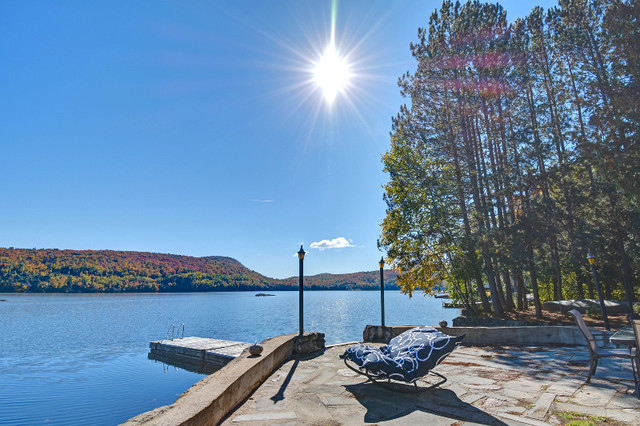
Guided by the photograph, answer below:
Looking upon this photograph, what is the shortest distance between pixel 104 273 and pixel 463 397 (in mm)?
118344

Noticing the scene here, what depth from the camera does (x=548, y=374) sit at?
534 centimetres

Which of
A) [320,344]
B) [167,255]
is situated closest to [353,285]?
[167,255]

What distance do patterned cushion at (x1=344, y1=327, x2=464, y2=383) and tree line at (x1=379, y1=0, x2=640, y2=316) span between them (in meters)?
11.1

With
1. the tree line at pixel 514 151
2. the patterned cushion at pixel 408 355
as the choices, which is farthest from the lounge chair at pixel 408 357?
the tree line at pixel 514 151

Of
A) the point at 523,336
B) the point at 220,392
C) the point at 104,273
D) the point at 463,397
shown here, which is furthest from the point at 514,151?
the point at 104,273

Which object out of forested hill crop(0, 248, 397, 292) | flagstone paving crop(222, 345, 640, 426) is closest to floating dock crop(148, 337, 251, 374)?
flagstone paving crop(222, 345, 640, 426)

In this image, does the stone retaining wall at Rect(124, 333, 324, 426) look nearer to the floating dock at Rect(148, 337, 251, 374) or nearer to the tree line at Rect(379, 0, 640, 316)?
the floating dock at Rect(148, 337, 251, 374)

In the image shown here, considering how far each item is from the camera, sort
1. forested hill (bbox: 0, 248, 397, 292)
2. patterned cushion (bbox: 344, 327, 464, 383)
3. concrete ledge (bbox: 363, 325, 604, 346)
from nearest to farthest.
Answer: patterned cushion (bbox: 344, 327, 464, 383), concrete ledge (bbox: 363, 325, 604, 346), forested hill (bbox: 0, 248, 397, 292)

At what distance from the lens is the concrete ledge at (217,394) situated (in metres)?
3.19

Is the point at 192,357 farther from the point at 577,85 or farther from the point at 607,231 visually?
the point at 577,85

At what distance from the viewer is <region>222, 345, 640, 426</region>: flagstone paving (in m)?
3.68

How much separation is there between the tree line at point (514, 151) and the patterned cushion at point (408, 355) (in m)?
11.1

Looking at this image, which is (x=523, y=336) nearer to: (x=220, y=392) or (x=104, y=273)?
(x=220, y=392)

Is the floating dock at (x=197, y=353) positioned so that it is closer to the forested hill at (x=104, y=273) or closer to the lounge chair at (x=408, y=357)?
the lounge chair at (x=408, y=357)
